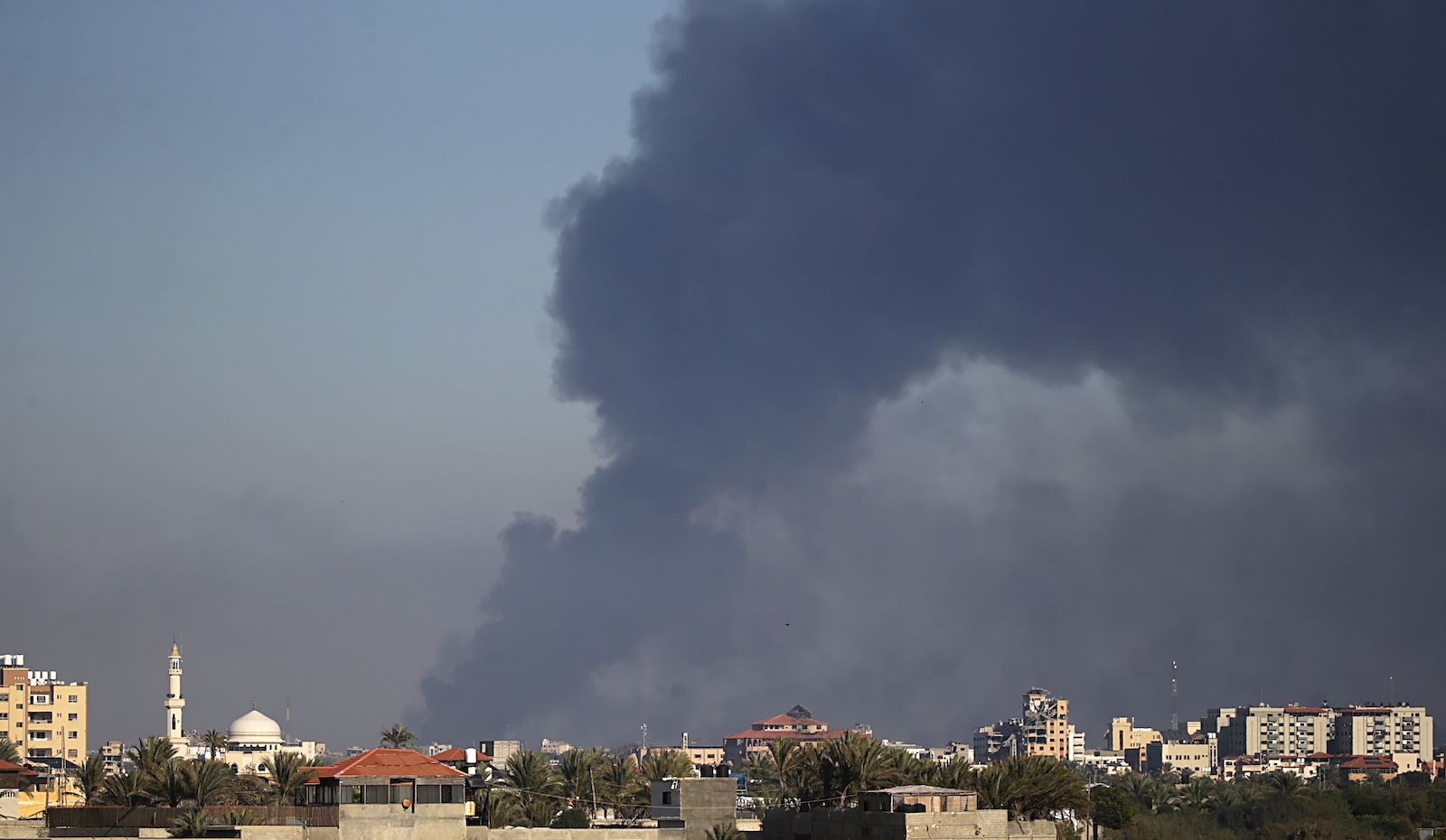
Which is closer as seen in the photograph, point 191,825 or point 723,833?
point 191,825

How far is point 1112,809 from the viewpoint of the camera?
13700cm

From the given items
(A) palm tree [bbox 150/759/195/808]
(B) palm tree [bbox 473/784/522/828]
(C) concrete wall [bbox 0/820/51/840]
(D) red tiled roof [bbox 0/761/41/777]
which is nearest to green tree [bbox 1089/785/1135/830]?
(B) palm tree [bbox 473/784/522/828]

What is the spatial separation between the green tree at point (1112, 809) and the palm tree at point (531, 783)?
44.2m

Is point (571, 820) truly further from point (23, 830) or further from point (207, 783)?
point (23, 830)

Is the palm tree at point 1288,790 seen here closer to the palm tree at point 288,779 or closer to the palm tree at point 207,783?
the palm tree at point 288,779

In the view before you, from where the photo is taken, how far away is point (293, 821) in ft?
243

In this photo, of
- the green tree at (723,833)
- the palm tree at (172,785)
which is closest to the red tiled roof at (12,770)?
the palm tree at (172,785)

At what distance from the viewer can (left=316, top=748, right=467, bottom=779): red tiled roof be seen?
75.8 m

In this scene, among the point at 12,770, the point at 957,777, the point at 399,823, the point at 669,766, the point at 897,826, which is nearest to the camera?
the point at 399,823

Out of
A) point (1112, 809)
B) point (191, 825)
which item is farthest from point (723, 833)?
point (1112, 809)

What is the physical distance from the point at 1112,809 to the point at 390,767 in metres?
77.8

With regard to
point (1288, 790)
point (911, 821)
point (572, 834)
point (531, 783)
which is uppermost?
point (911, 821)

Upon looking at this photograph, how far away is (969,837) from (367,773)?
28.8m

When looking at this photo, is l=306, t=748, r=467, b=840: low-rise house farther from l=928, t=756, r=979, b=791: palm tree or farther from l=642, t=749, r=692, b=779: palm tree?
l=642, t=749, r=692, b=779: palm tree
